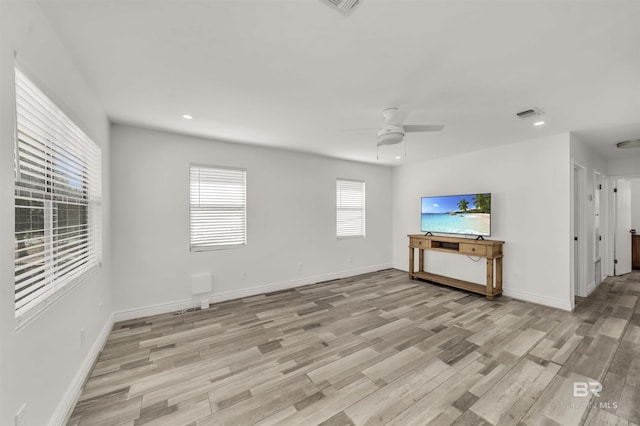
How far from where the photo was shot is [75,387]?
194 cm

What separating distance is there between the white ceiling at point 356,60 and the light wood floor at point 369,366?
100 inches

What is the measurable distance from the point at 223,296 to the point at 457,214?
4344mm

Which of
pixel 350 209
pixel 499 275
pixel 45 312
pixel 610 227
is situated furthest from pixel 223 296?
pixel 610 227

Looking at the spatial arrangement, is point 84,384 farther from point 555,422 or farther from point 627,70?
point 627,70

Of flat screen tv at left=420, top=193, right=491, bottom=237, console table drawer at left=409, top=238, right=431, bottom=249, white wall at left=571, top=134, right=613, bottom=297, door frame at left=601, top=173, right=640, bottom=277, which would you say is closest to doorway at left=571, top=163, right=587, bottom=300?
white wall at left=571, top=134, right=613, bottom=297

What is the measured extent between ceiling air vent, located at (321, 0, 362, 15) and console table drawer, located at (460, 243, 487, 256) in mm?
4032

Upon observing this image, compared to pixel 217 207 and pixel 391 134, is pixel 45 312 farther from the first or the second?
pixel 391 134

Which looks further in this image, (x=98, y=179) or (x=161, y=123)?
(x=161, y=123)

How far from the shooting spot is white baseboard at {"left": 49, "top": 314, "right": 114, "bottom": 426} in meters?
1.67

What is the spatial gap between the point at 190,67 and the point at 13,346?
202cm

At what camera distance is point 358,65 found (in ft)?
6.55

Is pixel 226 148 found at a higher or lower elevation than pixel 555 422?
higher

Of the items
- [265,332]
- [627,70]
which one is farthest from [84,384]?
[627,70]

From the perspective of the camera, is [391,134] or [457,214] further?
[457,214]
